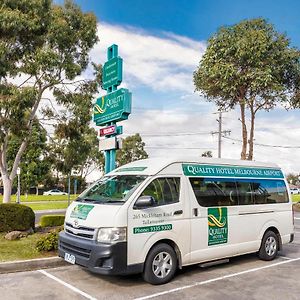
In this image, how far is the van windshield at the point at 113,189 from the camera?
6301 mm

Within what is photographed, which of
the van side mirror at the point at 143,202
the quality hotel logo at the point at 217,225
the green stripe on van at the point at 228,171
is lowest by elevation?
the quality hotel logo at the point at 217,225

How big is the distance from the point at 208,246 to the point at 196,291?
1.26m

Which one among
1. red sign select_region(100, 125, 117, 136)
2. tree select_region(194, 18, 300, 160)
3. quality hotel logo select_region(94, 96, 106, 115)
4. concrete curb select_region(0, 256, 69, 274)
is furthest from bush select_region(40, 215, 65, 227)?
tree select_region(194, 18, 300, 160)

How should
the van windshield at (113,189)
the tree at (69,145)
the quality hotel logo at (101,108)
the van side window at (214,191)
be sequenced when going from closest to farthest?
the van windshield at (113,189)
the van side window at (214,191)
the quality hotel logo at (101,108)
the tree at (69,145)

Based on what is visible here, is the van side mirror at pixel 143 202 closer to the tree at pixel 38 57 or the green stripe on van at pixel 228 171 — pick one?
the green stripe on van at pixel 228 171

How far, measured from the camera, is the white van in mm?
5867

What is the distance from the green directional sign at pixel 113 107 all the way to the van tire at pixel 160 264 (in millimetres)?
4427

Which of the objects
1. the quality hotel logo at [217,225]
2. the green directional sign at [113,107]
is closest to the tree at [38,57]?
the green directional sign at [113,107]

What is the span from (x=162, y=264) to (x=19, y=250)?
354 centimetres

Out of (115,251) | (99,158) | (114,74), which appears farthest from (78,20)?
(99,158)

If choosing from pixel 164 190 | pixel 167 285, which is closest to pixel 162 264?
pixel 167 285

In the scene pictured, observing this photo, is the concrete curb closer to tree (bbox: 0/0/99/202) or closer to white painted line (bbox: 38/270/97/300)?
white painted line (bbox: 38/270/97/300)

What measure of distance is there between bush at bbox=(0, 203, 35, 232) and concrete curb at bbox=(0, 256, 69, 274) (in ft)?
9.19

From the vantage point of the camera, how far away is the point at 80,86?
541 inches
